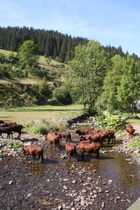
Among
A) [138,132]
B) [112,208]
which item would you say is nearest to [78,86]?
[138,132]

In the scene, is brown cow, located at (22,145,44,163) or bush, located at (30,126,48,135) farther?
bush, located at (30,126,48,135)

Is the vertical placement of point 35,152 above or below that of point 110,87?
below

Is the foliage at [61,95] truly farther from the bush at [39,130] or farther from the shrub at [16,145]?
the shrub at [16,145]

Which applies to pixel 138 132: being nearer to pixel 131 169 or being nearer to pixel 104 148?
pixel 104 148

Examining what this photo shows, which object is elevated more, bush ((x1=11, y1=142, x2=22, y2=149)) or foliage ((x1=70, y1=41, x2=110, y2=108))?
foliage ((x1=70, y1=41, x2=110, y2=108))

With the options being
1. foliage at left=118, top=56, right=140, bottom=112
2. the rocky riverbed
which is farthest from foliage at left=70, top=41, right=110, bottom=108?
the rocky riverbed

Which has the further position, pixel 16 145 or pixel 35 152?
pixel 16 145

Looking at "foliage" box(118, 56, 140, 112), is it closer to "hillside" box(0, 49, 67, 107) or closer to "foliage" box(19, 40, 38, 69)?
"hillside" box(0, 49, 67, 107)

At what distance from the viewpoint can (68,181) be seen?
959 cm

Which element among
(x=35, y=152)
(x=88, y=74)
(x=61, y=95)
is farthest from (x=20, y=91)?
(x=35, y=152)

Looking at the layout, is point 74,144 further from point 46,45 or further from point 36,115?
point 46,45

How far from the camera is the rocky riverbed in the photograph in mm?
7793

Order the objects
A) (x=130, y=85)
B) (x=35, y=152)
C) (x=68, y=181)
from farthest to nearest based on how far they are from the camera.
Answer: (x=130, y=85) → (x=35, y=152) → (x=68, y=181)

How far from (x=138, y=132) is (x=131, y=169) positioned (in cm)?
866
